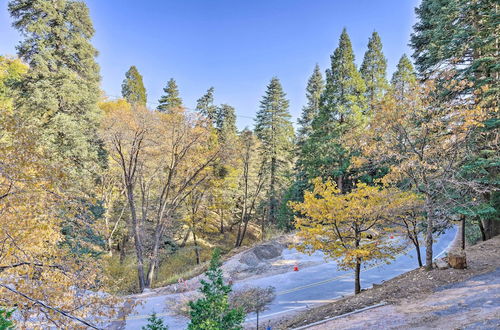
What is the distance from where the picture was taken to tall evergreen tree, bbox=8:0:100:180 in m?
14.3

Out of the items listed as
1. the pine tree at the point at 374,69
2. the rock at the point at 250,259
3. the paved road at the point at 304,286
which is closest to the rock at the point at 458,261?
the paved road at the point at 304,286

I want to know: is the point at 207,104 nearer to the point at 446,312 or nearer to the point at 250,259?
the point at 250,259

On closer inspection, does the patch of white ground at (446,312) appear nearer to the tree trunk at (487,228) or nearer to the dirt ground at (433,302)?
the dirt ground at (433,302)

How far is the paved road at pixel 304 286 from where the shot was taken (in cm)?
1018

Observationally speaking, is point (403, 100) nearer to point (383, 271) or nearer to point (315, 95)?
point (383, 271)

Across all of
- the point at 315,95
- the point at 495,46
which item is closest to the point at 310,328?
the point at 495,46

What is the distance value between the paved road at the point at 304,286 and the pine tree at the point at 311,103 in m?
17.2

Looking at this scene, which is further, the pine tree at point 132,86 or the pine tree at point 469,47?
the pine tree at point 132,86

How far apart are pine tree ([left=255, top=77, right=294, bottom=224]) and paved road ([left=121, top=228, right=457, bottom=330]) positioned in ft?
36.6

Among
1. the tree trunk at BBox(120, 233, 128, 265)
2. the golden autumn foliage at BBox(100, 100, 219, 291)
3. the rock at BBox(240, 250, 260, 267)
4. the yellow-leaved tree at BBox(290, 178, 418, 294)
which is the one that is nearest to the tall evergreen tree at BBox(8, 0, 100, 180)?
the golden autumn foliage at BBox(100, 100, 219, 291)

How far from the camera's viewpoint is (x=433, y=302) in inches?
263

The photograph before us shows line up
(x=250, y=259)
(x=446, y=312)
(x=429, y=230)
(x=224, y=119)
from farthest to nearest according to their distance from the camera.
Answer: (x=224, y=119) < (x=250, y=259) < (x=429, y=230) < (x=446, y=312)

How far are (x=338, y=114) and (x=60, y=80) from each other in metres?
18.2

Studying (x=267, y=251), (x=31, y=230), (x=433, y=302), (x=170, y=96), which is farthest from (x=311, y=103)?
(x=31, y=230)
